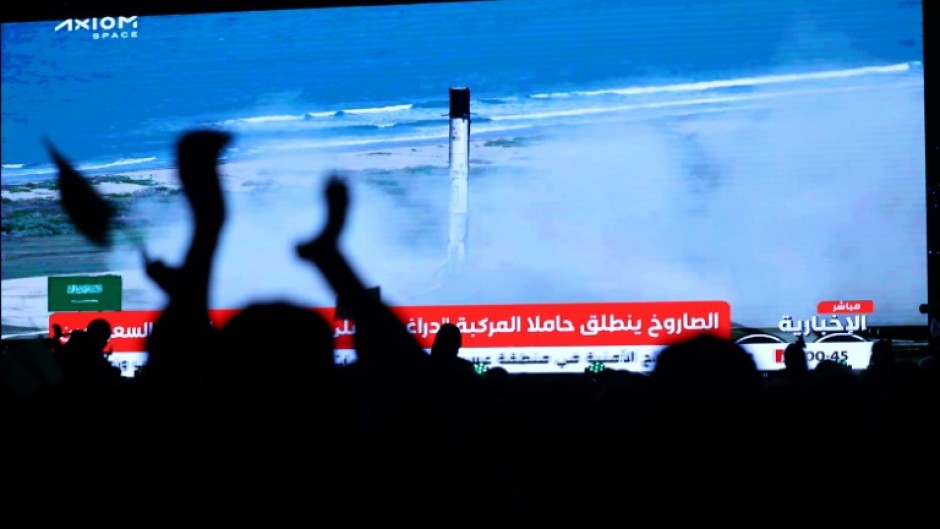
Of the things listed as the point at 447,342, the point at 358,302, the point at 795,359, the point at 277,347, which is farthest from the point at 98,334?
the point at 277,347

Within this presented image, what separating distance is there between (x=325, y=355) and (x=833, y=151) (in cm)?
376

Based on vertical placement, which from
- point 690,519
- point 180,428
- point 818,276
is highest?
point 818,276

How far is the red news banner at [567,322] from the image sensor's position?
4.70 m

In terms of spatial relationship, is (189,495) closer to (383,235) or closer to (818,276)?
(383,235)

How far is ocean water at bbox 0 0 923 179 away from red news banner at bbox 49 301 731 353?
88cm

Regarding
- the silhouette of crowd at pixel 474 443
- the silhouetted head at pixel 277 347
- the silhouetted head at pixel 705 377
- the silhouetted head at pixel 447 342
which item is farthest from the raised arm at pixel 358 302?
the silhouetted head at pixel 277 347

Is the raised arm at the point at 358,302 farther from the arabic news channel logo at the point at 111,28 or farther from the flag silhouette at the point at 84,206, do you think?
the arabic news channel logo at the point at 111,28

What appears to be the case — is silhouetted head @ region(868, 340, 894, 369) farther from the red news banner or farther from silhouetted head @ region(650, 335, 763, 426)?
silhouetted head @ region(650, 335, 763, 426)

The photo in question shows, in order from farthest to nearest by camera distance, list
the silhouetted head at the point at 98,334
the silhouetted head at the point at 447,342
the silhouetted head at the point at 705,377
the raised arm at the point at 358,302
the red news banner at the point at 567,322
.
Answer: the raised arm at the point at 358,302 → the red news banner at the point at 567,322 → the silhouetted head at the point at 98,334 → the silhouetted head at the point at 447,342 → the silhouetted head at the point at 705,377

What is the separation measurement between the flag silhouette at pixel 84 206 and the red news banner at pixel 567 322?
0.80 m

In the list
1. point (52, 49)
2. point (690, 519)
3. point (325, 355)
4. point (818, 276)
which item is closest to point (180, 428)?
point (325, 355)

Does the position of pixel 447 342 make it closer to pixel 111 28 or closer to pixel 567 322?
pixel 567 322

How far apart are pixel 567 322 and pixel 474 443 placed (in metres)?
3.01

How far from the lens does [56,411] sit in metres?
1.75
